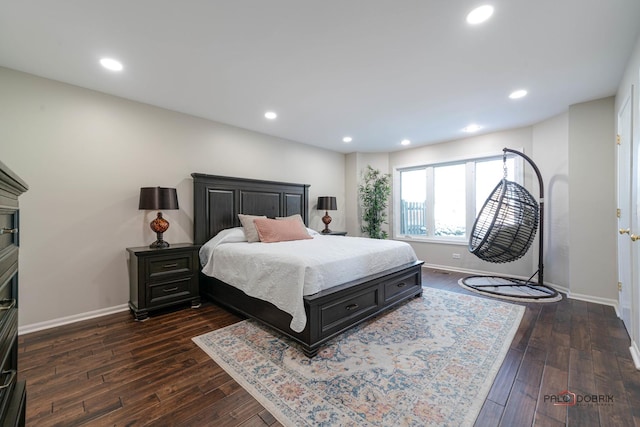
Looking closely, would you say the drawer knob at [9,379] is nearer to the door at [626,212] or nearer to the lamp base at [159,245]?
the lamp base at [159,245]

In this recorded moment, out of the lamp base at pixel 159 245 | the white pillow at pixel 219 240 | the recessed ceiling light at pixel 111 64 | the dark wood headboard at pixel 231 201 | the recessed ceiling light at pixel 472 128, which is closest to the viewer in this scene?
the recessed ceiling light at pixel 111 64

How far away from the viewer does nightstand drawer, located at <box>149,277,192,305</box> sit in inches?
118

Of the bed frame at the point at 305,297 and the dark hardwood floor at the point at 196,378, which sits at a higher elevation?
the bed frame at the point at 305,297

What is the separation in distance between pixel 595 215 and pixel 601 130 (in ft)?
3.48

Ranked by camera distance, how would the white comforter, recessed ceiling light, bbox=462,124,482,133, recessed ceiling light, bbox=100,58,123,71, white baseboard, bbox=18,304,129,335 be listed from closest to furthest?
1. the white comforter
2. recessed ceiling light, bbox=100,58,123,71
3. white baseboard, bbox=18,304,129,335
4. recessed ceiling light, bbox=462,124,482,133

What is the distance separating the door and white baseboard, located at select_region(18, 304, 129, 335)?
5087 millimetres

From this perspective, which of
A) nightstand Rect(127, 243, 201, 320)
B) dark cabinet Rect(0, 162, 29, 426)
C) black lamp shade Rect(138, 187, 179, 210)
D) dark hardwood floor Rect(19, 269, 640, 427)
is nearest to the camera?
dark cabinet Rect(0, 162, 29, 426)

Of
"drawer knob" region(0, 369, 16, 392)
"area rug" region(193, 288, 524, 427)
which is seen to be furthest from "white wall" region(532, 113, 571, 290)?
"drawer knob" region(0, 369, 16, 392)

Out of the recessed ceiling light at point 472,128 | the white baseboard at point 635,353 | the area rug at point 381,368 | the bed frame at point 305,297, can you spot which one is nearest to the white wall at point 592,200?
the recessed ceiling light at point 472,128

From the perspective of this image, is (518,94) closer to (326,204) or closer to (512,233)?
(512,233)

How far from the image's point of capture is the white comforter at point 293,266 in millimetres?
2252

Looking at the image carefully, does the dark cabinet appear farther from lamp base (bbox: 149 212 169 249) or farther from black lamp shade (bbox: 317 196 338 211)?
black lamp shade (bbox: 317 196 338 211)

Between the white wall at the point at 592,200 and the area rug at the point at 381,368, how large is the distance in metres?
1.34

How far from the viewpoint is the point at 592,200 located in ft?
11.1
